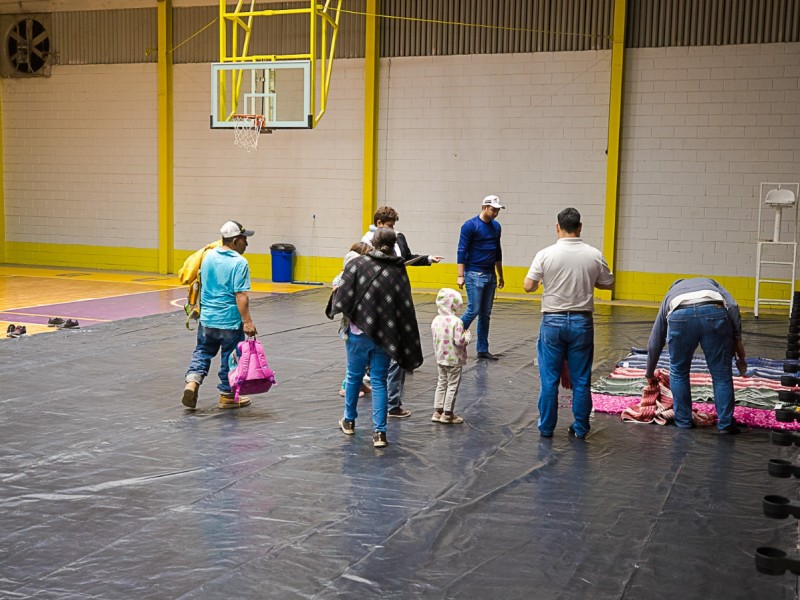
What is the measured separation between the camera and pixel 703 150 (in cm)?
1652

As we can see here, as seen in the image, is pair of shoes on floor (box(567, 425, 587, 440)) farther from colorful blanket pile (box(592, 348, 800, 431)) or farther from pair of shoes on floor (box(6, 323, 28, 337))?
pair of shoes on floor (box(6, 323, 28, 337))

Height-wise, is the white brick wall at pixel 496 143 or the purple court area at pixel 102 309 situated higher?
the white brick wall at pixel 496 143

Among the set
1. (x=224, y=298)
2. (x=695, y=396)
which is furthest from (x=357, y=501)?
(x=695, y=396)

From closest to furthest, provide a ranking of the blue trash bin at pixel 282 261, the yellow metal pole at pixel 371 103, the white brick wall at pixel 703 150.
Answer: the white brick wall at pixel 703 150 < the yellow metal pole at pixel 371 103 < the blue trash bin at pixel 282 261

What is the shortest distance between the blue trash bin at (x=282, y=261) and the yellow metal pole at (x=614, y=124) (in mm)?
6549

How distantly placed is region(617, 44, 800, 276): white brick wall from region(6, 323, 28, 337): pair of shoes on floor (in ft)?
34.4

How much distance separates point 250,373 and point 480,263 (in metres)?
3.90

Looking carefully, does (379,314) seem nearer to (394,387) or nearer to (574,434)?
(394,387)

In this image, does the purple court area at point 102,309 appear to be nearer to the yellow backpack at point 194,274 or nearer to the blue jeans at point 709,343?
the yellow backpack at point 194,274

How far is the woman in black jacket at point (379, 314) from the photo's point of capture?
6.96 m

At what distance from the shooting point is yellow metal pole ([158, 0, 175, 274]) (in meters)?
20.6

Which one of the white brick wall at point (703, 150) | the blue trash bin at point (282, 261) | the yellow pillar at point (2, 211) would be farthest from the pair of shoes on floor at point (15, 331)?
the yellow pillar at point (2, 211)

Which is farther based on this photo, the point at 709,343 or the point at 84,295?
the point at 84,295

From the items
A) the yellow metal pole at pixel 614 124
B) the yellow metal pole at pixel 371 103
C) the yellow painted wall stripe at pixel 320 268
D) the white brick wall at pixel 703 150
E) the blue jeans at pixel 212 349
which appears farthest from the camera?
the yellow metal pole at pixel 371 103
